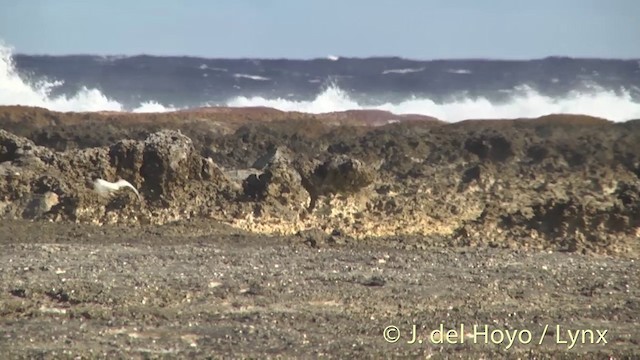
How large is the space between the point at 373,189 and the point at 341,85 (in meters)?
26.5

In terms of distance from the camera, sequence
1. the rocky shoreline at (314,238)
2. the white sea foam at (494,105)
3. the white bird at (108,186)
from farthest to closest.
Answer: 1. the white sea foam at (494,105)
2. the white bird at (108,186)
3. the rocky shoreline at (314,238)

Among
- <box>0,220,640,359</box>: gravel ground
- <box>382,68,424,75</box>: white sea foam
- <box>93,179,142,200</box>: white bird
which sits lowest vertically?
<box>382,68,424,75</box>: white sea foam

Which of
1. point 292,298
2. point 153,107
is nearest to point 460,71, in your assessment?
point 153,107

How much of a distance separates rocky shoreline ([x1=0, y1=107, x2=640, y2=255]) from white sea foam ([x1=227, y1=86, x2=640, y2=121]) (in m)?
12.5

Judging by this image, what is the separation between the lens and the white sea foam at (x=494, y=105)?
A: 28914mm

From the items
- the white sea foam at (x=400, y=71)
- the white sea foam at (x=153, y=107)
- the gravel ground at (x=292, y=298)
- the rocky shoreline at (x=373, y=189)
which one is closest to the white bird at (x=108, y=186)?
the rocky shoreline at (x=373, y=189)

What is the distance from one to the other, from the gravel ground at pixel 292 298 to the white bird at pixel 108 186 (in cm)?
84

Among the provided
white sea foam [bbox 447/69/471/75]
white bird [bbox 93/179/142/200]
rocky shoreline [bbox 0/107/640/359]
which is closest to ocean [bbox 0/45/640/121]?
white sea foam [bbox 447/69/471/75]

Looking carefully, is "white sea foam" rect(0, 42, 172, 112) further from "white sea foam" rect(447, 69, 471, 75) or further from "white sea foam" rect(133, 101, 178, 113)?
"white sea foam" rect(447, 69, 471, 75)

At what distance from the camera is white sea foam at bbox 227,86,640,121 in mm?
28914

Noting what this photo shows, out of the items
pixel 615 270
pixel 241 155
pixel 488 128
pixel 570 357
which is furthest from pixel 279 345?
pixel 488 128

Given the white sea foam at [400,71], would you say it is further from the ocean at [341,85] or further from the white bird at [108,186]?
the white bird at [108,186]

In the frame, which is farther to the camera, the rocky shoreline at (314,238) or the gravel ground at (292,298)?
the rocky shoreline at (314,238)

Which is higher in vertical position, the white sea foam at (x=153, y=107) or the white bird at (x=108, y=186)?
the white bird at (x=108, y=186)
